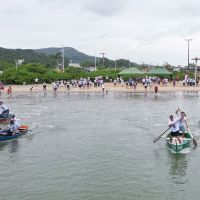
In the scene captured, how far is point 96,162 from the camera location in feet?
71.5

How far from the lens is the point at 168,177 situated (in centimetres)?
1936

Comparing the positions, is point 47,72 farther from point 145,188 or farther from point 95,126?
point 145,188

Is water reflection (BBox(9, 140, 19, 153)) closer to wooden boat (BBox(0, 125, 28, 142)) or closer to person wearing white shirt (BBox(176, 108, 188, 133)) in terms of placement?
wooden boat (BBox(0, 125, 28, 142))

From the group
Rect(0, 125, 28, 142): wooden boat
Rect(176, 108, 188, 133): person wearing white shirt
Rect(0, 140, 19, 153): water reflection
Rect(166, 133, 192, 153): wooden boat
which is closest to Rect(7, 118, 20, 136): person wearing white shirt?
Rect(0, 125, 28, 142): wooden boat

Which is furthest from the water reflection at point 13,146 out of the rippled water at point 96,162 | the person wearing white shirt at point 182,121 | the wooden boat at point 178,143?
the person wearing white shirt at point 182,121

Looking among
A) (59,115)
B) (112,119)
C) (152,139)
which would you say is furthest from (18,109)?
(152,139)

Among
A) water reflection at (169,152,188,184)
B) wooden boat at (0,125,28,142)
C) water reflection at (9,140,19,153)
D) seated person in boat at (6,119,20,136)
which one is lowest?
water reflection at (169,152,188,184)

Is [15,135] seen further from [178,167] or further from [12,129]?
[178,167]

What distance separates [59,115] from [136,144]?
48.4ft

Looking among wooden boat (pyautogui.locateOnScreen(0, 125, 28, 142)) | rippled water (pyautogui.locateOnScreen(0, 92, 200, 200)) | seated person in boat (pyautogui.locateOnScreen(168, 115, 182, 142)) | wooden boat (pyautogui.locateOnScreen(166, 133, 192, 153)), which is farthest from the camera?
wooden boat (pyautogui.locateOnScreen(0, 125, 28, 142))

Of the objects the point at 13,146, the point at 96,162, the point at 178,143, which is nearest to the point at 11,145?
the point at 13,146

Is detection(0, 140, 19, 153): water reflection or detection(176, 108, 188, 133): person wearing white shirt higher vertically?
detection(176, 108, 188, 133): person wearing white shirt

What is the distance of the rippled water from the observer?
17.6m

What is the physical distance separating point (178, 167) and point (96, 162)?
160 inches
